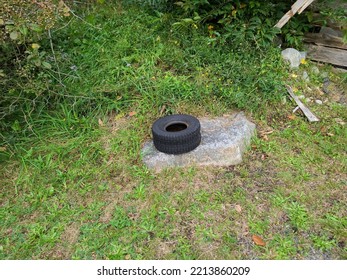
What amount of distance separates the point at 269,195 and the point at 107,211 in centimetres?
152

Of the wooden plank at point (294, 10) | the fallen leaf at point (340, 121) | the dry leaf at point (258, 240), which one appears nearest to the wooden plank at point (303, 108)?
the fallen leaf at point (340, 121)

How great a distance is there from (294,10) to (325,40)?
83cm

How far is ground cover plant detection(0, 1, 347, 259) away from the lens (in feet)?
8.95

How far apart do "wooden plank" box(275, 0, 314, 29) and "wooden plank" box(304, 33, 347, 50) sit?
0.67m

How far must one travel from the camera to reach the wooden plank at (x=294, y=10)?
170 inches

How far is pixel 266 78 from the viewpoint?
13.7 ft

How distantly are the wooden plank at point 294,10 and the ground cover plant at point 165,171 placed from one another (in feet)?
1.67

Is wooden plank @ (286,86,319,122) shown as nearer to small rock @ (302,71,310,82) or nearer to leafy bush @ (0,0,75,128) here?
small rock @ (302,71,310,82)

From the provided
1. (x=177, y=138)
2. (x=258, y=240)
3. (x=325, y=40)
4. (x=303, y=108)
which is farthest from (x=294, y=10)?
(x=258, y=240)

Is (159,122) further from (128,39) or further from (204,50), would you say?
(128,39)

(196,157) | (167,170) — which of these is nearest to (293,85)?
(196,157)

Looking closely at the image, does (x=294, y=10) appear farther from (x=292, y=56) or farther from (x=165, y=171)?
(x=165, y=171)

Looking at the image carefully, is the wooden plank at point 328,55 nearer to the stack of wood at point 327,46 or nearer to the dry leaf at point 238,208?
the stack of wood at point 327,46

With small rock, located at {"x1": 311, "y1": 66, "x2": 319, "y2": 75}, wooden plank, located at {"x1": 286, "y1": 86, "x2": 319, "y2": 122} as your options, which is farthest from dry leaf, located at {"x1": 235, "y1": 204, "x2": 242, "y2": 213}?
small rock, located at {"x1": 311, "y1": 66, "x2": 319, "y2": 75}
